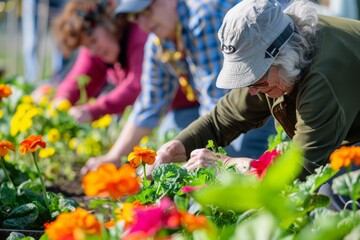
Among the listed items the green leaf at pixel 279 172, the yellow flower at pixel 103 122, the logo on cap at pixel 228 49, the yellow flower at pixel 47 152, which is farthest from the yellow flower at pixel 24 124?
the green leaf at pixel 279 172

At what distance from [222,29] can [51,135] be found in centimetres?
213

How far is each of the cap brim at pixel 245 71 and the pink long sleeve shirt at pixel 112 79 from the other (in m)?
2.53

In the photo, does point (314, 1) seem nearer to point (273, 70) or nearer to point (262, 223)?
point (273, 70)

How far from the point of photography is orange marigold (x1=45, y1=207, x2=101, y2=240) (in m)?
1.62

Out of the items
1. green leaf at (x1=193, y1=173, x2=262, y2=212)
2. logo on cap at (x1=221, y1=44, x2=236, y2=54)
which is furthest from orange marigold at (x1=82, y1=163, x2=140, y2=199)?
logo on cap at (x1=221, y1=44, x2=236, y2=54)

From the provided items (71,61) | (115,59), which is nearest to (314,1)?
(115,59)

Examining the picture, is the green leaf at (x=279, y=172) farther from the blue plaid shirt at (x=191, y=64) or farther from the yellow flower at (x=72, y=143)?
the yellow flower at (x=72, y=143)

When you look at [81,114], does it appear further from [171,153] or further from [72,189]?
[171,153]

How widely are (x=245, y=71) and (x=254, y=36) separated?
11 centimetres

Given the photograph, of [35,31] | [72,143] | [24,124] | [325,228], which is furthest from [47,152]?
[35,31]

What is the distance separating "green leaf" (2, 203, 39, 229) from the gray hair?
907 mm

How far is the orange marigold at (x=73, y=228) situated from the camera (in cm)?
162

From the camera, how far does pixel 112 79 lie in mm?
5637

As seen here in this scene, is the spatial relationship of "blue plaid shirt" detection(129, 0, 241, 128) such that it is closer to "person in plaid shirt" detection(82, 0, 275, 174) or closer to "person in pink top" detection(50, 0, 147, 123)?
"person in plaid shirt" detection(82, 0, 275, 174)
